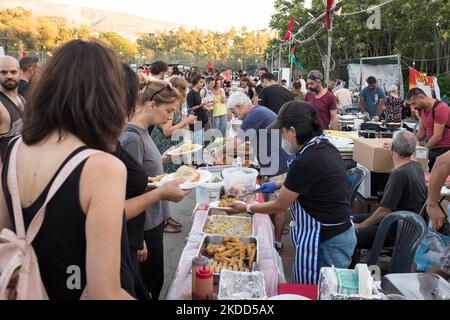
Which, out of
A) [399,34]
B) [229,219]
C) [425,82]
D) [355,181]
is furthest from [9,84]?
[399,34]

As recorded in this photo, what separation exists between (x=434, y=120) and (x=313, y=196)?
151 inches

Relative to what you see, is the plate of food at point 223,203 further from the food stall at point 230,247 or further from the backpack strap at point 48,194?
the backpack strap at point 48,194

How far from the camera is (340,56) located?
1149 inches

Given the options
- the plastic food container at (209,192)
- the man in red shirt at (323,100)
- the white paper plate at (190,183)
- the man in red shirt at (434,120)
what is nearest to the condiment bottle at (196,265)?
the white paper plate at (190,183)

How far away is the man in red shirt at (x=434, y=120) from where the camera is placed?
17.1 feet

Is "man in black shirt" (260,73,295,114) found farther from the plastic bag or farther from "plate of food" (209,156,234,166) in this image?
the plastic bag

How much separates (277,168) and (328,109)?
3.12 meters

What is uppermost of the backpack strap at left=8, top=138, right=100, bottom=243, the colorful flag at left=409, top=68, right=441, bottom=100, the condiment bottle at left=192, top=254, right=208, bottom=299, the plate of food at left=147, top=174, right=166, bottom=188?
the colorful flag at left=409, top=68, right=441, bottom=100

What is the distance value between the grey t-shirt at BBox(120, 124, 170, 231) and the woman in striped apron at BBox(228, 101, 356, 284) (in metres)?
0.73

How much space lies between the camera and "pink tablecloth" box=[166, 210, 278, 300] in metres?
1.97

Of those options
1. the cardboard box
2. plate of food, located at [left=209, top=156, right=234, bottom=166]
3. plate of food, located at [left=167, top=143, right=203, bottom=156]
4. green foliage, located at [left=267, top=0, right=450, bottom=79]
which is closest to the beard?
plate of food, located at [left=167, top=143, right=203, bottom=156]

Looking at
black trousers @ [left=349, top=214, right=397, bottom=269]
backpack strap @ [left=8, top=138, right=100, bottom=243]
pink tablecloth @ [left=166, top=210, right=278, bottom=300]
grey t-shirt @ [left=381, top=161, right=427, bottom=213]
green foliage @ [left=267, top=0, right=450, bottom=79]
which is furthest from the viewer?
green foliage @ [left=267, top=0, right=450, bottom=79]
